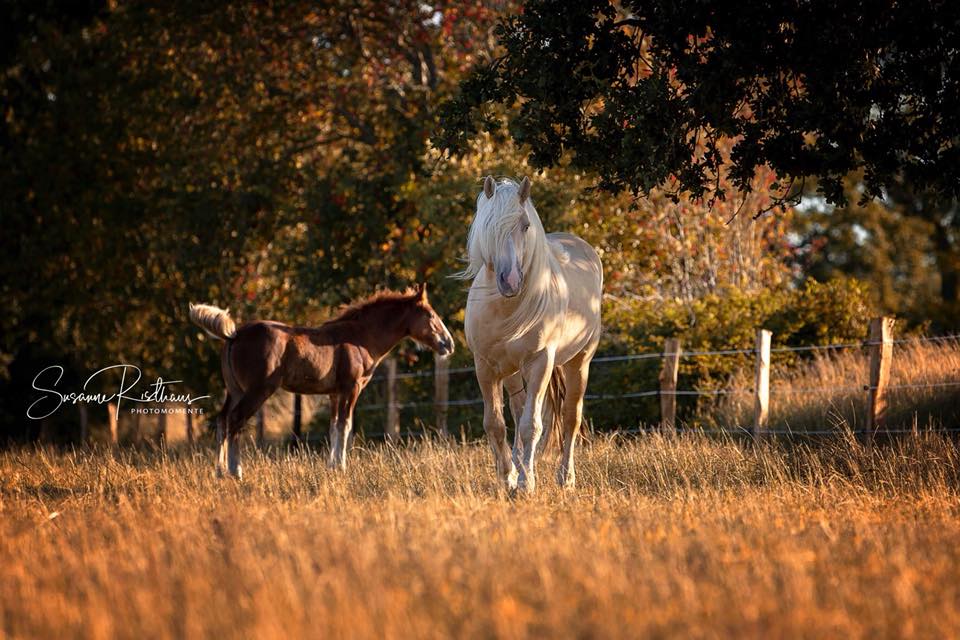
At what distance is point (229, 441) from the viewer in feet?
32.7

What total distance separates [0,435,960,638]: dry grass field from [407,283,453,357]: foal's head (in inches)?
152

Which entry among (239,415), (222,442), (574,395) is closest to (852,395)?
(574,395)

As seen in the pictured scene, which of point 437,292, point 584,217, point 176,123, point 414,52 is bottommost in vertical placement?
point 437,292

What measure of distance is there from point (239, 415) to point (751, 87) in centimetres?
549

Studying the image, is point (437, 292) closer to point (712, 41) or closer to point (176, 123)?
point (176, 123)

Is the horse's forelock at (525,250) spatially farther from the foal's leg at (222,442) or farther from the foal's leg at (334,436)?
the foal's leg at (222,442)

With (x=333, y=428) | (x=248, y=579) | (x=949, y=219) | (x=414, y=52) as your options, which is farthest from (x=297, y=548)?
(x=949, y=219)

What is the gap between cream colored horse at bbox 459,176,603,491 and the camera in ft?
23.9

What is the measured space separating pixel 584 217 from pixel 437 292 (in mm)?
2667

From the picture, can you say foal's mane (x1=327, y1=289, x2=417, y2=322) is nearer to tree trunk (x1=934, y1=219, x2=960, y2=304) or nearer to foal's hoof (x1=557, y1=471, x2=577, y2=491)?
foal's hoof (x1=557, y1=471, x2=577, y2=491)

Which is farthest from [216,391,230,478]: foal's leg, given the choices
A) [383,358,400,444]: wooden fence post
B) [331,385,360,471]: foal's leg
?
[383,358,400,444]: wooden fence post

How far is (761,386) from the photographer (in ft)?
37.6

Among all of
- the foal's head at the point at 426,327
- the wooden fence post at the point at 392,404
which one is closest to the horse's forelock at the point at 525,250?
the foal's head at the point at 426,327

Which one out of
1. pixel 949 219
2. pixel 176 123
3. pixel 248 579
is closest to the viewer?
pixel 248 579
